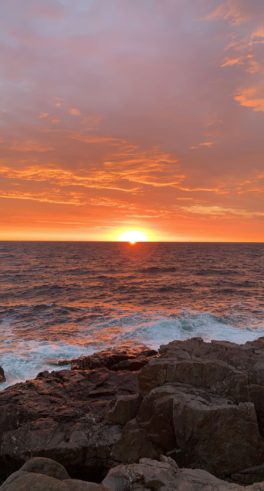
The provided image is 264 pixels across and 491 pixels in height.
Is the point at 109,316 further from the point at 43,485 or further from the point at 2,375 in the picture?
the point at 43,485

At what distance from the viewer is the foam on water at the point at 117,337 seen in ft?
61.8

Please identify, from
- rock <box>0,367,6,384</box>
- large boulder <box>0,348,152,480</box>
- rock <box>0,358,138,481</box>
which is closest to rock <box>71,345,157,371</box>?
rock <box>0,358,138,481</box>

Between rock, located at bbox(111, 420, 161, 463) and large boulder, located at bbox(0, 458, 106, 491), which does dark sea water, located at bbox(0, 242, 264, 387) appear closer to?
rock, located at bbox(111, 420, 161, 463)

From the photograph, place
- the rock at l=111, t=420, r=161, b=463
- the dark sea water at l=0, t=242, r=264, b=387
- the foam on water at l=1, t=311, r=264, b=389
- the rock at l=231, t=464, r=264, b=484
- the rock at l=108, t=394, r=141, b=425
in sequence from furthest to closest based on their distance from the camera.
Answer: the dark sea water at l=0, t=242, r=264, b=387, the foam on water at l=1, t=311, r=264, b=389, the rock at l=108, t=394, r=141, b=425, the rock at l=111, t=420, r=161, b=463, the rock at l=231, t=464, r=264, b=484

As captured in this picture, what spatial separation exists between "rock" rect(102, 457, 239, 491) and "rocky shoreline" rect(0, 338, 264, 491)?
0.06ft

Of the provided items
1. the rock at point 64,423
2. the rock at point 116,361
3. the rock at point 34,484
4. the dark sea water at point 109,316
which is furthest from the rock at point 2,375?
the rock at point 34,484

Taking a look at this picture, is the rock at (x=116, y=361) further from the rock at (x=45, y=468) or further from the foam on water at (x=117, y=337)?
the rock at (x=45, y=468)

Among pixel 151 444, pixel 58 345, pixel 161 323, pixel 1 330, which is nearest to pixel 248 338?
pixel 161 323

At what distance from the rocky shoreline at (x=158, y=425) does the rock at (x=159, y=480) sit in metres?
0.02

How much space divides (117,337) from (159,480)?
670 inches

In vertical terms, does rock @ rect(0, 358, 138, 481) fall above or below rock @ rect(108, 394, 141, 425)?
below

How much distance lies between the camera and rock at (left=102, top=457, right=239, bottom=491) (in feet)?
21.8

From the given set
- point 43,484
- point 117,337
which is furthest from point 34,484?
point 117,337

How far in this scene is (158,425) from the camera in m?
9.96
